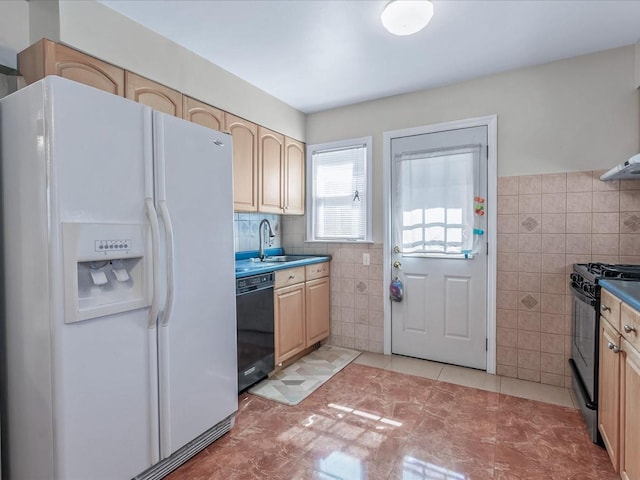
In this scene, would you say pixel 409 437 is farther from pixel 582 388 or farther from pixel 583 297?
pixel 583 297

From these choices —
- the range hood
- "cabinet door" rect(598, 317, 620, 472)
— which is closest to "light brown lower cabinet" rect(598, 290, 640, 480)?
"cabinet door" rect(598, 317, 620, 472)

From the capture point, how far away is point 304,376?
2830 mm

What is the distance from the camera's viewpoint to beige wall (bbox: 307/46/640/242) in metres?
2.41

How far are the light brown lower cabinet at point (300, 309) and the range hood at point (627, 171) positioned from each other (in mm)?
2272

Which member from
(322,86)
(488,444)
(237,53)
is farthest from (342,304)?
(237,53)

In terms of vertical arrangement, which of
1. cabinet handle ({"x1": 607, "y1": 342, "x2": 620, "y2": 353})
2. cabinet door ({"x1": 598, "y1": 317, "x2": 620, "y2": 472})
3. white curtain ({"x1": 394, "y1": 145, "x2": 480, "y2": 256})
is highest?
white curtain ({"x1": 394, "y1": 145, "x2": 480, "y2": 256})

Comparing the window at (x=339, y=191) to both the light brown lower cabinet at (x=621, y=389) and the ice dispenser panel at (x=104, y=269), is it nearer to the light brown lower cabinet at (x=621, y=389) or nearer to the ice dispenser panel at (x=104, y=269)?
the light brown lower cabinet at (x=621, y=389)

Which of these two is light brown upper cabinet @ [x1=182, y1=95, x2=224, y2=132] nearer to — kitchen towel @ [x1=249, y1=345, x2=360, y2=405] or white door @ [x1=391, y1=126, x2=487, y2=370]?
white door @ [x1=391, y1=126, x2=487, y2=370]

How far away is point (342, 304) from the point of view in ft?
11.6

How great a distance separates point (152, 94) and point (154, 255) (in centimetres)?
117

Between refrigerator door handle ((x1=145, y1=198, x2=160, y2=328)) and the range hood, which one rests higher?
the range hood

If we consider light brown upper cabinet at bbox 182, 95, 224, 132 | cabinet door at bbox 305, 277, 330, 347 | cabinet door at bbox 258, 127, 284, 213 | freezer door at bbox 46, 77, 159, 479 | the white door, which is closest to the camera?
freezer door at bbox 46, 77, 159, 479

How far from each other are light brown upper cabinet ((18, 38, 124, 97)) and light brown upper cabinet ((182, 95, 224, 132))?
1.52 ft

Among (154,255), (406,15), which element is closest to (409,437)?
(154,255)
